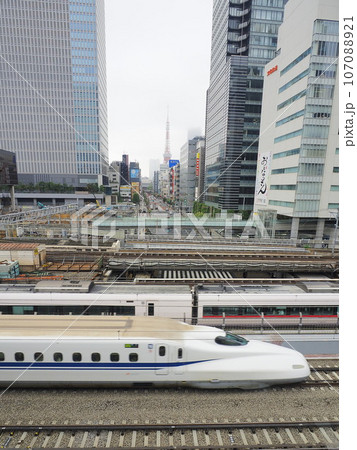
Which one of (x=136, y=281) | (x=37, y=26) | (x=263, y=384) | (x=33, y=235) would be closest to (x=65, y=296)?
(x=136, y=281)

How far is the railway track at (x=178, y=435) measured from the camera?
6.93m

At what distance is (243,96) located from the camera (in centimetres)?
5741

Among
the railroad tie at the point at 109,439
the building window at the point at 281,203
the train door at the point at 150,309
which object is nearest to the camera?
the railroad tie at the point at 109,439

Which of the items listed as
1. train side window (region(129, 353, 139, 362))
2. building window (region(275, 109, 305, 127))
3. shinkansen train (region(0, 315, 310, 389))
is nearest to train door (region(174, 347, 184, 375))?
shinkansen train (region(0, 315, 310, 389))

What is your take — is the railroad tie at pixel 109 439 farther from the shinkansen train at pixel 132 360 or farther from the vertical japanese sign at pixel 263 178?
the vertical japanese sign at pixel 263 178

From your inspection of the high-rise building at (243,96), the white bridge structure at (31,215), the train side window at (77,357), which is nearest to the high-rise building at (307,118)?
the high-rise building at (243,96)

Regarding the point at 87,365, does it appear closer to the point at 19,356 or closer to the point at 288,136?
the point at 19,356

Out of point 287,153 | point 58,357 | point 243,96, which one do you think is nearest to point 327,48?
point 287,153

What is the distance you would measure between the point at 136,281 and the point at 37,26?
108m

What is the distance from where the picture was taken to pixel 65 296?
12.1 metres

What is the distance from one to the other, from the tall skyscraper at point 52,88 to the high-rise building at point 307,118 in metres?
63.3

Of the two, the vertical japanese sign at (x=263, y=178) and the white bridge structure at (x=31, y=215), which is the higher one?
the vertical japanese sign at (x=263, y=178)

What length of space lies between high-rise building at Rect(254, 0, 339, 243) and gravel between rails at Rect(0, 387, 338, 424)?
1323 inches
